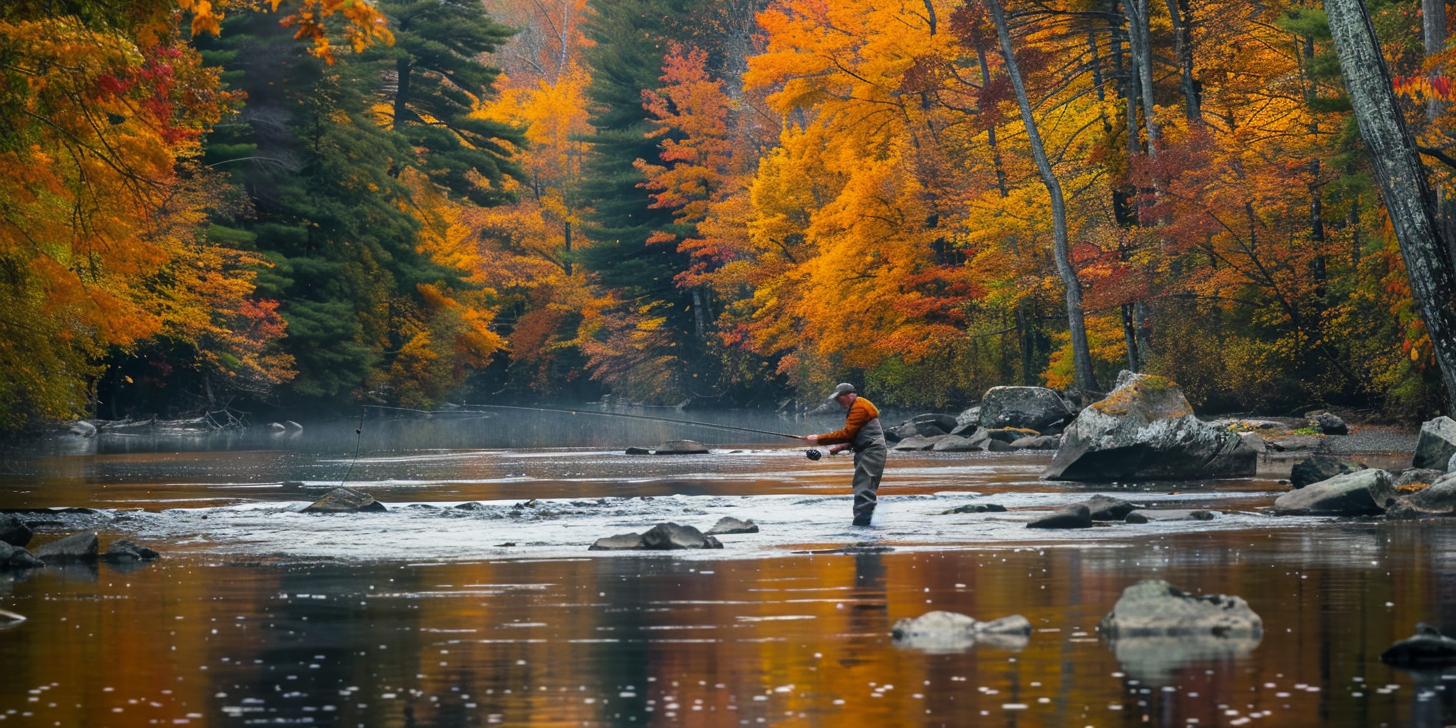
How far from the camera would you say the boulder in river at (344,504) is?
2211 centimetres

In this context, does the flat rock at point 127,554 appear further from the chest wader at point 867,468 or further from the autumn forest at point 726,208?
the chest wader at point 867,468

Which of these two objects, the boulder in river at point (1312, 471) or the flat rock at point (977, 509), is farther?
the boulder in river at point (1312, 471)

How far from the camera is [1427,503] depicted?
19.0 metres

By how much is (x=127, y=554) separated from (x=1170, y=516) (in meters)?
10.5

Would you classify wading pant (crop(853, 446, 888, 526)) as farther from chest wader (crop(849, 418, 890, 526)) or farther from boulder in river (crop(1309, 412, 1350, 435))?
boulder in river (crop(1309, 412, 1350, 435))

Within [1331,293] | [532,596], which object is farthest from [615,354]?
[532,596]

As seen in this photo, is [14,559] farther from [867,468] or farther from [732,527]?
[867,468]

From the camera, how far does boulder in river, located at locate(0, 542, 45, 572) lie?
1543 centimetres

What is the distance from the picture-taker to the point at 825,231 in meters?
55.1

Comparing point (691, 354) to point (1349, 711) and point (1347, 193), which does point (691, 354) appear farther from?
point (1349, 711)

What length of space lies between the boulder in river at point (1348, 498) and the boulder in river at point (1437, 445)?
4.69 metres

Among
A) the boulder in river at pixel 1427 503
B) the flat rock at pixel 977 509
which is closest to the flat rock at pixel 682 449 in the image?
the flat rock at pixel 977 509

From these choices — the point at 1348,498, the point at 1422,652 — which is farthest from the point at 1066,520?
the point at 1422,652

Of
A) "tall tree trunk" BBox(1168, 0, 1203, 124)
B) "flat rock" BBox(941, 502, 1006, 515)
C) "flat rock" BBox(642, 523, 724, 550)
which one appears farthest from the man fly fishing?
"tall tree trunk" BBox(1168, 0, 1203, 124)
